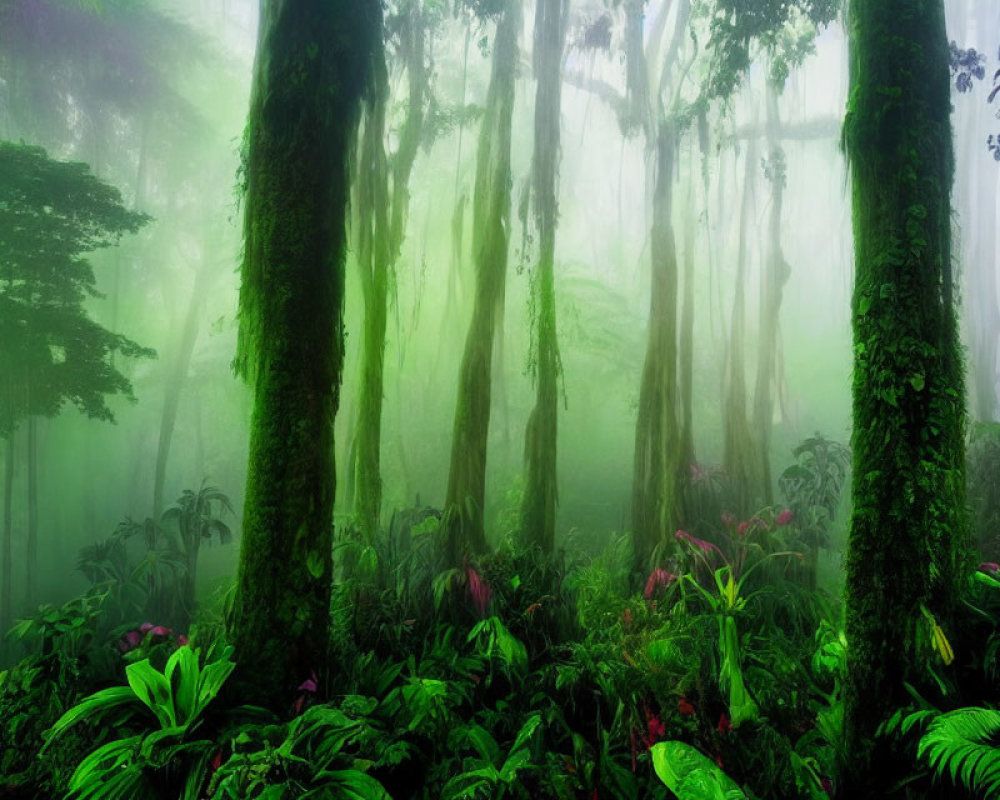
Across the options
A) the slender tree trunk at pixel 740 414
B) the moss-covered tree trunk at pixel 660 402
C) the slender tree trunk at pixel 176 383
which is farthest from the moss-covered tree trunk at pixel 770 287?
the slender tree trunk at pixel 176 383

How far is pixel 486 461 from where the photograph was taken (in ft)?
19.4

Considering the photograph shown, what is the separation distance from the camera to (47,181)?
5762mm

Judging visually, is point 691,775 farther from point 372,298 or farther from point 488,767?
point 372,298

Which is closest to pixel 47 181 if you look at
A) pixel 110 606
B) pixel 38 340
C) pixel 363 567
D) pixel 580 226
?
pixel 38 340

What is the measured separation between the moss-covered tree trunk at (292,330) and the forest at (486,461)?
15mm

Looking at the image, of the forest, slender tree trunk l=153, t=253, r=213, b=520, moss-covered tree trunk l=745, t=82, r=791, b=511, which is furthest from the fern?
slender tree trunk l=153, t=253, r=213, b=520

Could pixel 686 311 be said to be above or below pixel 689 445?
above

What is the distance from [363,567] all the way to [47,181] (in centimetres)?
530

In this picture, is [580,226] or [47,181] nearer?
[47,181]

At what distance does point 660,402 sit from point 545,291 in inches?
74.8

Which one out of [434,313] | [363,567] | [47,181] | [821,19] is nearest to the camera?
[363,567]

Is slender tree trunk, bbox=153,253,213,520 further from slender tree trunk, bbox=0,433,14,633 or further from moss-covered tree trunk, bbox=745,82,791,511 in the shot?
moss-covered tree trunk, bbox=745,82,791,511

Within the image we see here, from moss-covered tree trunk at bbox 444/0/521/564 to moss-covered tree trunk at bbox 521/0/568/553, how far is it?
0.33 meters

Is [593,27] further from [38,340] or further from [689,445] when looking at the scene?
[38,340]
